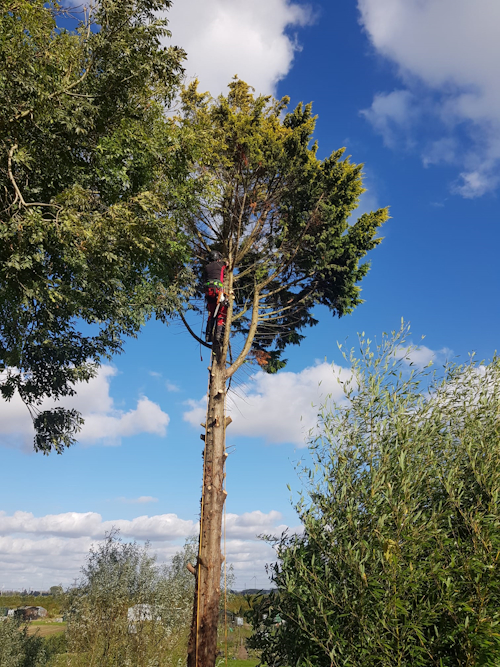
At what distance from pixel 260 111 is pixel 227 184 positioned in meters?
2.64

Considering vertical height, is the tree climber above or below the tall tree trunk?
above

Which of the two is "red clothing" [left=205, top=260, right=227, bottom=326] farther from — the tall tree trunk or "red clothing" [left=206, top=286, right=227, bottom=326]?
the tall tree trunk

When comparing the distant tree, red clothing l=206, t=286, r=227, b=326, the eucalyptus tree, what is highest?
the eucalyptus tree

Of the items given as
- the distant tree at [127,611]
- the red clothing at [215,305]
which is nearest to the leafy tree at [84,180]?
the red clothing at [215,305]

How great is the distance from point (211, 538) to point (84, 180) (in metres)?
9.62

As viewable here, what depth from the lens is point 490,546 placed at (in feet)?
19.0

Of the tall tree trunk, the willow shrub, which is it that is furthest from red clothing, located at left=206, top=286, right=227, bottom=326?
the willow shrub

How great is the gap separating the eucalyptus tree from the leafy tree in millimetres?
1526

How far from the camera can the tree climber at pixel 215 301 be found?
12844 millimetres

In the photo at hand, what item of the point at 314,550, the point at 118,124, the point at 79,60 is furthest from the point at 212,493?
the point at 79,60

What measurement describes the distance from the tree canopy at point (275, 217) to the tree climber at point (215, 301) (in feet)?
3.54

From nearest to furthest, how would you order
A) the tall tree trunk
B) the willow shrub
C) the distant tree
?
the willow shrub < the tall tree trunk < the distant tree

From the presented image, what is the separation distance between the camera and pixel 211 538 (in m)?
10.8

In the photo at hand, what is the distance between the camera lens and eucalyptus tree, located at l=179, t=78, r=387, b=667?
572 inches
